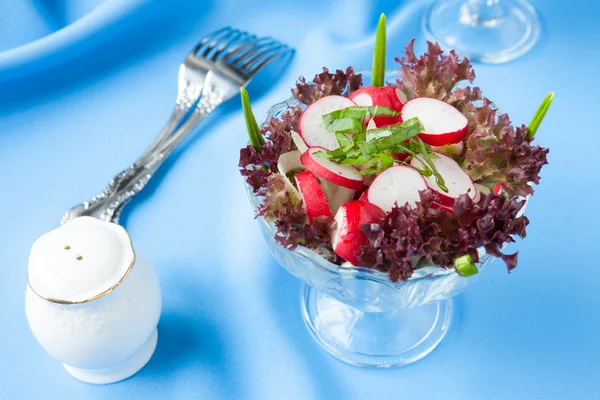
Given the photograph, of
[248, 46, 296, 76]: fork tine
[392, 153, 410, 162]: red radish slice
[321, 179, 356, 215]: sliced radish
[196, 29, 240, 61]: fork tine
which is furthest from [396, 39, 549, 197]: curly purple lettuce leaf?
[196, 29, 240, 61]: fork tine

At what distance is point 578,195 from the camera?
175cm

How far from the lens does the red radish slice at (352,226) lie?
45.5 inches

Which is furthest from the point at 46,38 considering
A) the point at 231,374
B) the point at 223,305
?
the point at 231,374

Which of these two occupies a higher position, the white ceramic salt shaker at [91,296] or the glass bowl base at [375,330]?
the white ceramic salt shaker at [91,296]

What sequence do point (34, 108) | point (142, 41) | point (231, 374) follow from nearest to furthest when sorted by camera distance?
point (231, 374) < point (34, 108) < point (142, 41)

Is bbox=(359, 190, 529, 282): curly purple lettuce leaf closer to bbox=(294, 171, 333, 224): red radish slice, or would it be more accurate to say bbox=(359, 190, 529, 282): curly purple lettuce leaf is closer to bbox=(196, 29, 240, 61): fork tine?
bbox=(294, 171, 333, 224): red radish slice

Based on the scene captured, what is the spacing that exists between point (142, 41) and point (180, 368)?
1.00 m

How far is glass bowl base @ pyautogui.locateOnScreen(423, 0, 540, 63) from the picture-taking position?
205 cm

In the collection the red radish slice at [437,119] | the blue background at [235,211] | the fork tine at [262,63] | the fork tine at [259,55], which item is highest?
the red radish slice at [437,119]

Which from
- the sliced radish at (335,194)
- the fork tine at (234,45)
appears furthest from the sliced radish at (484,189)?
the fork tine at (234,45)

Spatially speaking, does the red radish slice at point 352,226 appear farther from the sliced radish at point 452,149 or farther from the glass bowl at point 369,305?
the sliced radish at point 452,149

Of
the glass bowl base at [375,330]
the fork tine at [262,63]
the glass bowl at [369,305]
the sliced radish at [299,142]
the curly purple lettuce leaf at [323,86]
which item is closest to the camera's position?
the glass bowl at [369,305]

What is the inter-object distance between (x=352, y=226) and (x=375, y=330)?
0.54 m

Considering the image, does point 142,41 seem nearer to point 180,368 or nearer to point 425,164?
point 180,368
